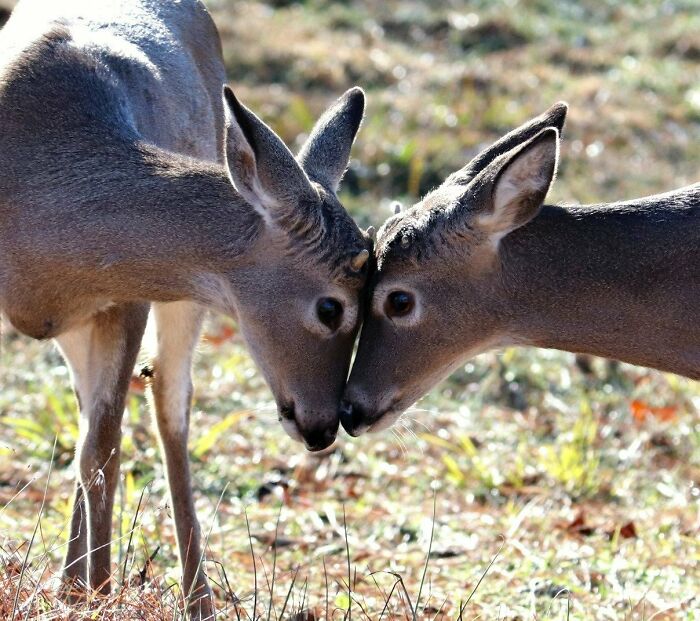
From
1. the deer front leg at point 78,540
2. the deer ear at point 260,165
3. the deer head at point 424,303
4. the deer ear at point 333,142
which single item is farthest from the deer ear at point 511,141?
Answer: the deer front leg at point 78,540

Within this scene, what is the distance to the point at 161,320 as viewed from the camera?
21.7ft

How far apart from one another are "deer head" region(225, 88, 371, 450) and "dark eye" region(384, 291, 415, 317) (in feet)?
0.41

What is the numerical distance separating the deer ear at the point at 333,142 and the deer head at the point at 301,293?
0.36 m

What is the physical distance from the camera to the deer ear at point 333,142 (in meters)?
5.72

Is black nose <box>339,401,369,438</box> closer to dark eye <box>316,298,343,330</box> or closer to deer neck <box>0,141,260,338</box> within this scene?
dark eye <box>316,298,343,330</box>

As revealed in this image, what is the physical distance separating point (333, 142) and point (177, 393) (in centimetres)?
150

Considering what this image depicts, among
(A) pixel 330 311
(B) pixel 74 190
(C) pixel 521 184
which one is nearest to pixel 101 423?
(B) pixel 74 190

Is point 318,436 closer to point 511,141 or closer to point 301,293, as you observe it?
point 301,293

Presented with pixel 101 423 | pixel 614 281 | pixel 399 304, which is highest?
pixel 614 281

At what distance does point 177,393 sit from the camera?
657cm

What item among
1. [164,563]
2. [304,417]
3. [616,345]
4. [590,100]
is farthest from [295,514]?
[590,100]

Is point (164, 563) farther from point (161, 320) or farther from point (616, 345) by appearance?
point (616, 345)

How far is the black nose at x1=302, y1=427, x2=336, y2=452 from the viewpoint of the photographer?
17.5 feet

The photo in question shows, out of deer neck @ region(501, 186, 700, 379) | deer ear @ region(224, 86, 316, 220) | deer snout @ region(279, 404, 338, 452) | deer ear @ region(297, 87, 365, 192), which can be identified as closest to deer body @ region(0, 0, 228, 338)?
deer ear @ region(224, 86, 316, 220)
